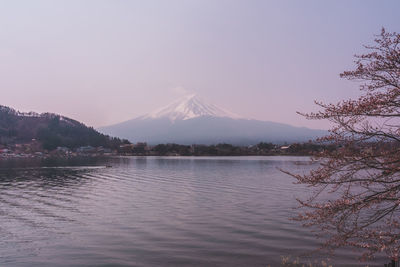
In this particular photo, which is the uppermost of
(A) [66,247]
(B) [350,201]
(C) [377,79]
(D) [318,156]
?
(C) [377,79]

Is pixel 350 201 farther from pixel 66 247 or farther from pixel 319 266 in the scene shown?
→ pixel 66 247

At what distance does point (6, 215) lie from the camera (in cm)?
2827

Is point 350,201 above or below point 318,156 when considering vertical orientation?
below

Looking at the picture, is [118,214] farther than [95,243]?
Yes

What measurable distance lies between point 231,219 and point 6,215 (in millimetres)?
17944

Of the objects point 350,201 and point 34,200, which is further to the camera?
point 34,200

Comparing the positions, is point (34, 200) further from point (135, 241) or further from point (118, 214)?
point (135, 241)

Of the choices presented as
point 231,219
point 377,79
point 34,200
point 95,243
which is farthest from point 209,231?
point 34,200

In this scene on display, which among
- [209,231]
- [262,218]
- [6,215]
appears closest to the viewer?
[209,231]

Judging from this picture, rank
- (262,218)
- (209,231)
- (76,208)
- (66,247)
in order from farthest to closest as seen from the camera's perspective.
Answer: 1. (76,208)
2. (262,218)
3. (209,231)
4. (66,247)

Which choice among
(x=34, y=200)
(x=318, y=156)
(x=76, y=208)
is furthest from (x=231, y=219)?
(x=34, y=200)

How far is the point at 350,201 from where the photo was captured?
33.6 ft

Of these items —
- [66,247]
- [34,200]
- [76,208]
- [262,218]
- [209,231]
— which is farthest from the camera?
[34,200]

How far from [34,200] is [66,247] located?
19458mm
